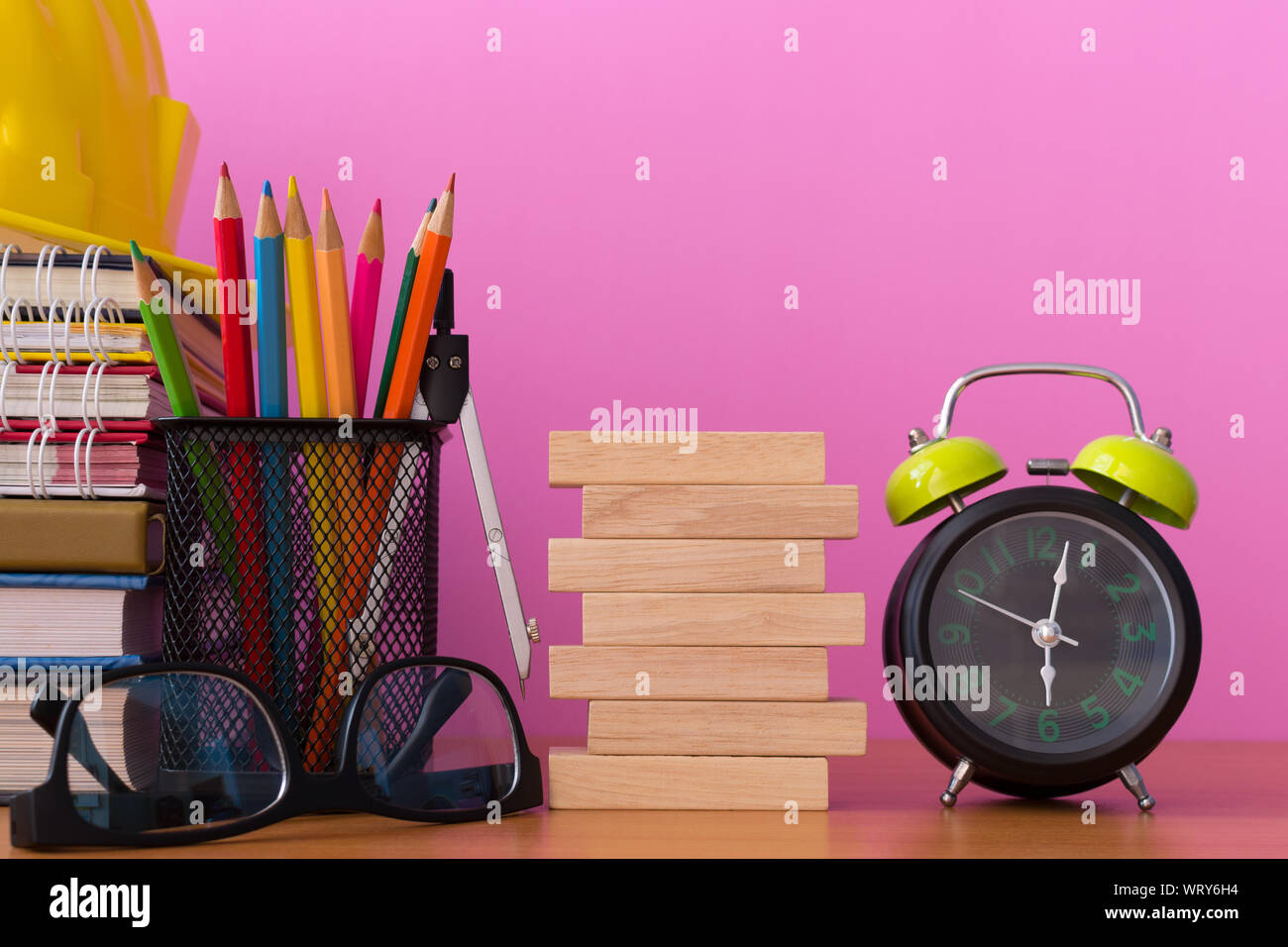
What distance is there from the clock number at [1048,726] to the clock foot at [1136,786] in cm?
4

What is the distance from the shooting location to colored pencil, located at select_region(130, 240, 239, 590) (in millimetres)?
668

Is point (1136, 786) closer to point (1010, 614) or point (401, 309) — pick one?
point (1010, 614)

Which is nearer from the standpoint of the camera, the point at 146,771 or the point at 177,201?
the point at 146,771

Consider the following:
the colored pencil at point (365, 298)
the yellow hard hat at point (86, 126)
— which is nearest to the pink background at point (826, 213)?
the yellow hard hat at point (86, 126)

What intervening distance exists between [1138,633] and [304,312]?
57 centimetres

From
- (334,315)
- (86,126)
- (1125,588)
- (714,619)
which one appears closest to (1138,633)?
(1125,588)

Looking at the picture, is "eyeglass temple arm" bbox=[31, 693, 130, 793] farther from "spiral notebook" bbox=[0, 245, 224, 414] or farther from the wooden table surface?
"spiral notebook" bbox=[0, 245, 224, 414]

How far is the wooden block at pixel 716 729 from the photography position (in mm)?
679

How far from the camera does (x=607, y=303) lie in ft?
3.46

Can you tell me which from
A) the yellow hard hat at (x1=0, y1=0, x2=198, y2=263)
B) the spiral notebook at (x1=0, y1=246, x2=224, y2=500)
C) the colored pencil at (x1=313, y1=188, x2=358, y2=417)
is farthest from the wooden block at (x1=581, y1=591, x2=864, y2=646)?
the yellow hard hat at (x1=0, y1=0, x2=198, y2=263)
